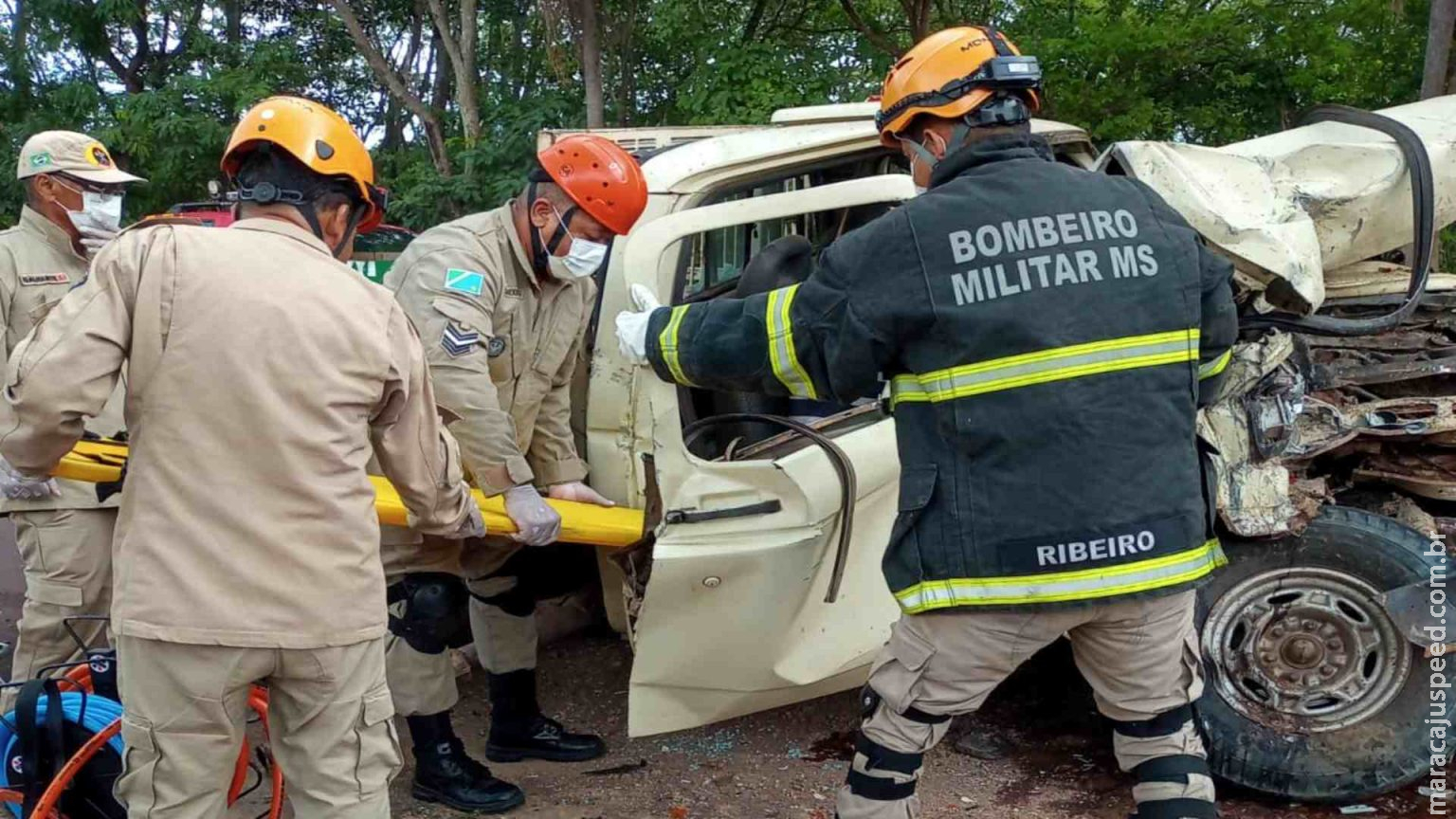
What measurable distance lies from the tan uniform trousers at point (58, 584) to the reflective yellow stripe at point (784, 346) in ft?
7.32

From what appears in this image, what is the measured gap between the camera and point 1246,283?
337 centimetres

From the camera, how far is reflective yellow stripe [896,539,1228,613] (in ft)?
7.41

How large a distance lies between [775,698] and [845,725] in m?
0.81

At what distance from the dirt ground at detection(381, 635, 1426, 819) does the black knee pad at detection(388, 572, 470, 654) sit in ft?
1.79

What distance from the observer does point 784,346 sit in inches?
94.2

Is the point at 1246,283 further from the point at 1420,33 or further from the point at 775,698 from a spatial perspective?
the point at 1420,33

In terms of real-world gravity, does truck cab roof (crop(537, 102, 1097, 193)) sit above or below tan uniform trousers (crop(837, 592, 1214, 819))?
above

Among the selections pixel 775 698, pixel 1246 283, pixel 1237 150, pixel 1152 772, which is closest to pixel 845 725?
pixel 775 698

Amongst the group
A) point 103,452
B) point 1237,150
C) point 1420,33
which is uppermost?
point 1420,33

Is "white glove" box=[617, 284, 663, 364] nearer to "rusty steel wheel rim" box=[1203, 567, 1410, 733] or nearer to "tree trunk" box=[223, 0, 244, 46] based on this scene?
"rusty steel wheel rim" box=[1203, 567, 1410, 733]

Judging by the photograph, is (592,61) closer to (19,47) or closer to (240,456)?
(19,47)

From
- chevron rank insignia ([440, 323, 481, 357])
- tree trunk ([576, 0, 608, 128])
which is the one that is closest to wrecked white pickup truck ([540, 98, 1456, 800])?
chevron rank insignia ([440, 323, 481, 357])

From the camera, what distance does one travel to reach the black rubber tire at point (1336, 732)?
3230 mm

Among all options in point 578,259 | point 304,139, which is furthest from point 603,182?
point 304,139
